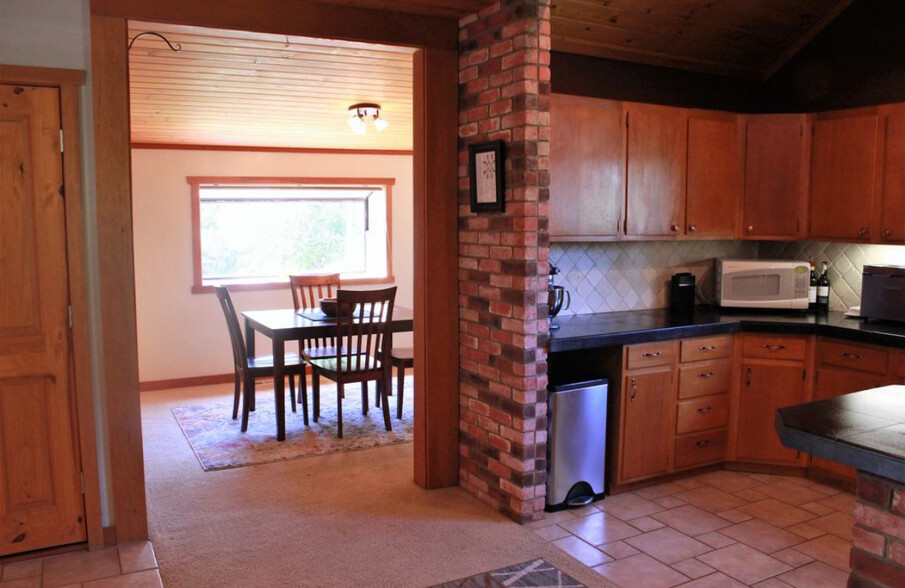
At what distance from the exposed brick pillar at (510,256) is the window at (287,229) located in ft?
11.0

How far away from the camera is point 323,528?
3.38 metres

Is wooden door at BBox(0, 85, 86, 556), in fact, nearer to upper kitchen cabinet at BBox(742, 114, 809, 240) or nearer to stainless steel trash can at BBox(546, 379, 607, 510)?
stainless steel trash can at BBox(546, 379, 607, 510)

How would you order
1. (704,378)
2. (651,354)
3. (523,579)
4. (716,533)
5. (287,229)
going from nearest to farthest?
(523,579)
(716,533)
(651,354)
(704,378)
(287,229)

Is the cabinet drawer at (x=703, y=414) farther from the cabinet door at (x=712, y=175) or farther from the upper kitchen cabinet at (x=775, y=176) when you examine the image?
the upper kitchen cabinet at (x=775, y=176)

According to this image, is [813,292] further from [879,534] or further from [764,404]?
[879,534]

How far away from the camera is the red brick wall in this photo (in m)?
1.82

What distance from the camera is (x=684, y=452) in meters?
3.98

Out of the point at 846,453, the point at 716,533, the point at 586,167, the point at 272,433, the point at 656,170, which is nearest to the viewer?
the point at 846,453

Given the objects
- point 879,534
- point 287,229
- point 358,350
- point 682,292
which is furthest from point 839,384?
point 287,229

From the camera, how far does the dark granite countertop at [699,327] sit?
11.8 ft

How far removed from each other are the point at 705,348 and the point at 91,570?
3.15m

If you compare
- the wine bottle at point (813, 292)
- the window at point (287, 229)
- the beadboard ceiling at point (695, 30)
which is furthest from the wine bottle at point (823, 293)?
the window at point (287, 229)

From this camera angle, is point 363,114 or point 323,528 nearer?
point 323,528

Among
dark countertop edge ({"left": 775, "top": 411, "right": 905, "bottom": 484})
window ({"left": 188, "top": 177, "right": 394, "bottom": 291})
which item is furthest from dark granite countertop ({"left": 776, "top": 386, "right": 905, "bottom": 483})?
window ({"left": 188, "top": 177, "right": 394, "bottom": 291})
